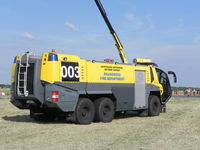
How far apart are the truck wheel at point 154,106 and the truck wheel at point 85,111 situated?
4.44m

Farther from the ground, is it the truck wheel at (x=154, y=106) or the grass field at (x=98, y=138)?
the truck wheel at (x=154, y=106)

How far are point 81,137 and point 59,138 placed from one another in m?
0.62

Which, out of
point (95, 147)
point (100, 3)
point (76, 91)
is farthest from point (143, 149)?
point (100, 3)

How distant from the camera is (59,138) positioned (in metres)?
9.69

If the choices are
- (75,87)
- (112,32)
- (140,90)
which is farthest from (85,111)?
(112,32)

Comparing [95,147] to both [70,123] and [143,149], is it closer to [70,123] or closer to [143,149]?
[143,149]

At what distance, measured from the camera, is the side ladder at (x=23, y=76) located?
12992 mm

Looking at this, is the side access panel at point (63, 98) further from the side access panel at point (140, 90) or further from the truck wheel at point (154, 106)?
the truck wheel at point (154, 106)

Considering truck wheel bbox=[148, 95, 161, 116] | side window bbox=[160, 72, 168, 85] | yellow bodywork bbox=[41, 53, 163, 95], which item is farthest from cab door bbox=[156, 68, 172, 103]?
yellow bodywork bbox=[41, 53, 163, 95]

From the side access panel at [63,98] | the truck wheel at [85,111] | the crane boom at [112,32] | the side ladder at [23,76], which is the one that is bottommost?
the truck wheel at [85,111]

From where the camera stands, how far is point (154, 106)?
1766 cm

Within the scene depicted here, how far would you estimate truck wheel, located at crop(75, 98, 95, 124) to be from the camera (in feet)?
43.2

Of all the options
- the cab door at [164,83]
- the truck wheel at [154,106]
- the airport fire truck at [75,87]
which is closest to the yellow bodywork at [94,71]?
the airport fire truck at [75,87]

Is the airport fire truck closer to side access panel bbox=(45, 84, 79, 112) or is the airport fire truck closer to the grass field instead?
side access panel bbox=(45, 84, 79, 112)
